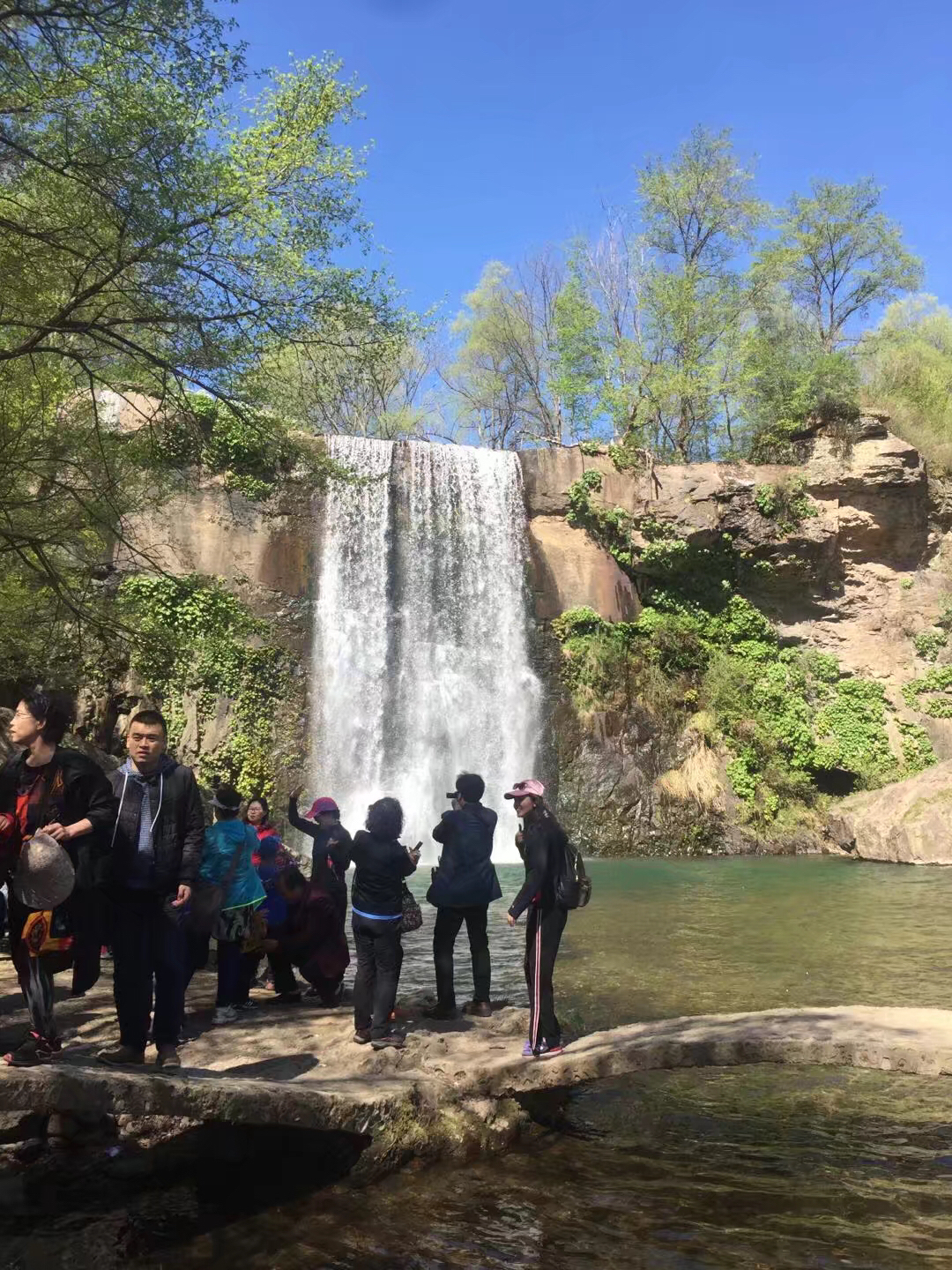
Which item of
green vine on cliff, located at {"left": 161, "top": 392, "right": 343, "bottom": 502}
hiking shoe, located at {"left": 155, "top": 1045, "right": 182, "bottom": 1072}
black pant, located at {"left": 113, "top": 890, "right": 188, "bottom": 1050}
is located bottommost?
hiking shoe, located at {"left": 155, "top": 1045, "right": 182, "bottom": 1072}

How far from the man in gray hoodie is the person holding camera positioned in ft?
5.53

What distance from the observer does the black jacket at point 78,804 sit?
164 inches

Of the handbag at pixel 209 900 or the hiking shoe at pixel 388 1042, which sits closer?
the hiking shoe at pixel 388 1042

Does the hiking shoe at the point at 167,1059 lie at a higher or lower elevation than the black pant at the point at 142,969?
lower

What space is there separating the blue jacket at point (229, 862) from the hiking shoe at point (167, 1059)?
3.86 ft

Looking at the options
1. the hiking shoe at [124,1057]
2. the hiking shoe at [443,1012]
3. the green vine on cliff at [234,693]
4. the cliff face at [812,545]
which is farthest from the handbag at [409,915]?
the cliff face at [812,545]

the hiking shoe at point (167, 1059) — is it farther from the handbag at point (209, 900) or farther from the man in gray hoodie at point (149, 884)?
the handbag at point (209, 900)

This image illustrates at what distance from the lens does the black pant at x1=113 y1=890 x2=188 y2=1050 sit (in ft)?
14.1

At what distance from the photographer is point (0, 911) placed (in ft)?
16.5

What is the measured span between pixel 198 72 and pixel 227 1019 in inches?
270

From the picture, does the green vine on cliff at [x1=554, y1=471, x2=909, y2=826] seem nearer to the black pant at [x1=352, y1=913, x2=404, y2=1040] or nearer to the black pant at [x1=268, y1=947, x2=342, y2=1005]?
the black pant at [x1=268, y1=947, x2=342, y2=1005]

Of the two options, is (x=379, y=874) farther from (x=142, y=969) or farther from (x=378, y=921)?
(x=142, y=969)

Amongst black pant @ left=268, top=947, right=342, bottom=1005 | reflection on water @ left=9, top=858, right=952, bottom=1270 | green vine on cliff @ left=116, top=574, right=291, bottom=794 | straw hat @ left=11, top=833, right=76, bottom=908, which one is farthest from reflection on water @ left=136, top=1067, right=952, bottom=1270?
green vine on cliff @ left=116, top=574, right=291, bottom=794

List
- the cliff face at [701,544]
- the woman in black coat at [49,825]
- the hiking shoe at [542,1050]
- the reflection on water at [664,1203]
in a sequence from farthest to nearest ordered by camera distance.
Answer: the cliff face at [701,544]
the hiking shoe at [542,1050]
the woman in black coat at [49,825]
the reflection on water at [664,1203]
